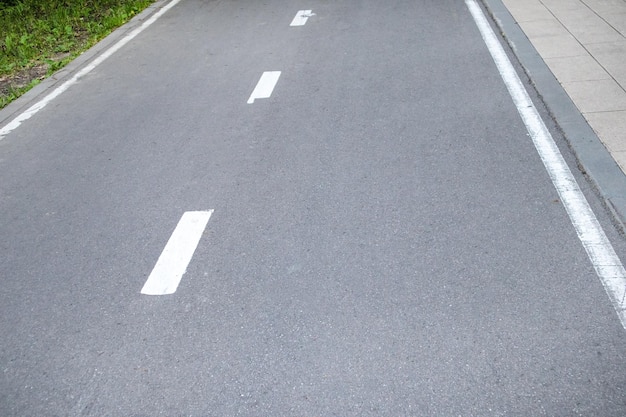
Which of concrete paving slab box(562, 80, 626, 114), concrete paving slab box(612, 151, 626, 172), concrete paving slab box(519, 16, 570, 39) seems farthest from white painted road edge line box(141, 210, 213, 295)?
concrete paving slab box(519, 16, 570, 39)

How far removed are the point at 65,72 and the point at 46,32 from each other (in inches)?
114

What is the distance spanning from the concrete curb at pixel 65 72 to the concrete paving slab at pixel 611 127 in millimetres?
6721

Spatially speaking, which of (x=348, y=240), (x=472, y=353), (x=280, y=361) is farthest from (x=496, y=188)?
(x=280, y=361)

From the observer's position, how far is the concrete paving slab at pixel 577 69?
7246 mm

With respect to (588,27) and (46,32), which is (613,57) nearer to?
(588,27)

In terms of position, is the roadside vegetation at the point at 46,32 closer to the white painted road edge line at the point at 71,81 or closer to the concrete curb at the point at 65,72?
the concrete curb at the point at 65,72

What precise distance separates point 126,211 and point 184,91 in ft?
10.3

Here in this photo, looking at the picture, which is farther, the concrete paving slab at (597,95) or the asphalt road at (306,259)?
the concrete paving slab at (597,95)

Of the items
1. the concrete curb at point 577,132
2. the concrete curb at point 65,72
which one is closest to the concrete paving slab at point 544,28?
the concrete curb at point 577,132

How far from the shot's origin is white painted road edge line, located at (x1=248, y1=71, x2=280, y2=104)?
7836mm

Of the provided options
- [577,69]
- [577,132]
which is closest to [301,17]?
[577,69]

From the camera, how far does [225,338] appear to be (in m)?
3.90

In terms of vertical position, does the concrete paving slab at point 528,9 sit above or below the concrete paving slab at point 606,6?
above

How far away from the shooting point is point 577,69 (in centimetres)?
749
